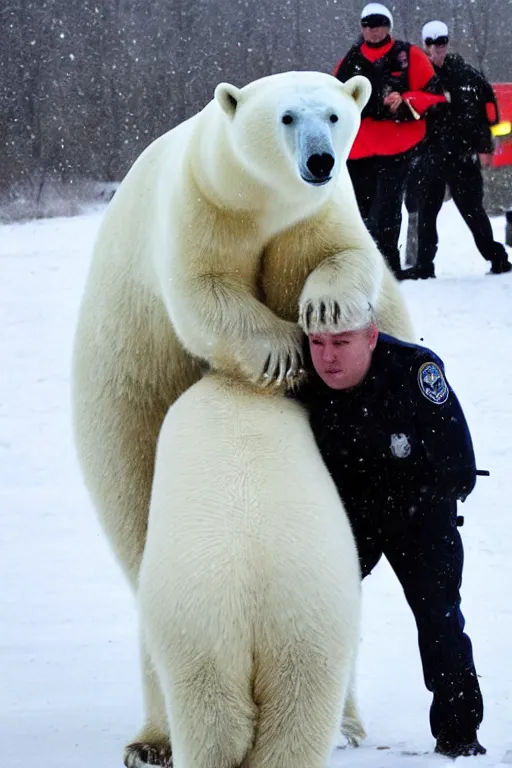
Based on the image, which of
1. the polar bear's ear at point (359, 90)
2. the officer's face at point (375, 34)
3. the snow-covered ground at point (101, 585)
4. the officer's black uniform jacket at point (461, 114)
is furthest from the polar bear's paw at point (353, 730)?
the officer's black uniform jacket at point (461, 114)

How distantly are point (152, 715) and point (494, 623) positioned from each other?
1484 mm

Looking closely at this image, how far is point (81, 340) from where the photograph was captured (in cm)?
338

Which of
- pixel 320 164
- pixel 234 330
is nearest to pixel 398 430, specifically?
pixel 234 330

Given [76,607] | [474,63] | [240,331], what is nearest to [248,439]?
[240,331]

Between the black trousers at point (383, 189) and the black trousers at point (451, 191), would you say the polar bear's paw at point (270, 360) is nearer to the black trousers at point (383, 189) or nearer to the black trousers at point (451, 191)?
the black trousers at point (383, 189)

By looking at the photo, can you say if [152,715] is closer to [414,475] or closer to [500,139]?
[414,475]

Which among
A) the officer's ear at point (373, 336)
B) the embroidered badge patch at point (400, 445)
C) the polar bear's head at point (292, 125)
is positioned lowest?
the embroidered badge patch at point (400, 445)

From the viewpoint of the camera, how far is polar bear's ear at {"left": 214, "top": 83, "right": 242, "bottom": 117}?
2.69m

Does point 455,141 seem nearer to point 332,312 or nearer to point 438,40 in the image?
point 438,40

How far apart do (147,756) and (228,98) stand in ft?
5.47

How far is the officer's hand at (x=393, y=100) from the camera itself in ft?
23.9

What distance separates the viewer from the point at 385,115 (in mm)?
7316

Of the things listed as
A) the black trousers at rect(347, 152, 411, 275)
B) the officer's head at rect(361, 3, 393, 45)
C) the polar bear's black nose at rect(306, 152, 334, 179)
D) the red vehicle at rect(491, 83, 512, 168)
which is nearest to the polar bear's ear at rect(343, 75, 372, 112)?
the polar bear's black nose at rect(306, 152, 334, 179)

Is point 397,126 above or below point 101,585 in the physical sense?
above
